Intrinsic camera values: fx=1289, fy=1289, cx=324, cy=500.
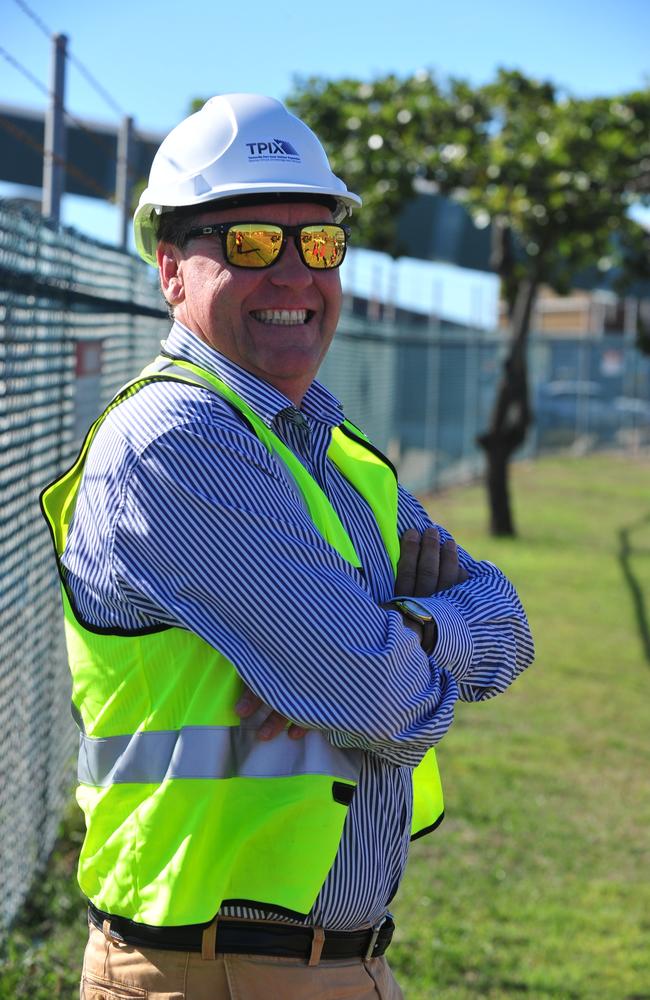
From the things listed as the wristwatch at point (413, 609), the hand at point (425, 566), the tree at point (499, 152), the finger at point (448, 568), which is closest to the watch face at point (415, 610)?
the wristwatch at point (413, 609)

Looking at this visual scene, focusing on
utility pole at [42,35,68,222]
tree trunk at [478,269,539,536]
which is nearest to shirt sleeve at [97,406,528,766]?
utility pole at [42,35,68,222]

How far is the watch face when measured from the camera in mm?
2262

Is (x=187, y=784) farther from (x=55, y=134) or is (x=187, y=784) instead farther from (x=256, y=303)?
(x=55, y=134)

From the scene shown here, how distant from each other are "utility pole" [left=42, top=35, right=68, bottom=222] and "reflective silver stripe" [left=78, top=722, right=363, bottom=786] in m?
3.19

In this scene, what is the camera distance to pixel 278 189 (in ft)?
7.40

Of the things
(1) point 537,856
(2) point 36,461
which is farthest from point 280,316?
(1) point 537,856

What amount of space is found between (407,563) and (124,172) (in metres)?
3.79

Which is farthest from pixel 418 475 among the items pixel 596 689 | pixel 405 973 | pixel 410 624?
pixel 410 624

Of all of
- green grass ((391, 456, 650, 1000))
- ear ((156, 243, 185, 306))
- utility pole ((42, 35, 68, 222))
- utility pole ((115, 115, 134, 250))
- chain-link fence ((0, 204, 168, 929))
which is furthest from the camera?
utility pole ((115, 115, 134, 250))

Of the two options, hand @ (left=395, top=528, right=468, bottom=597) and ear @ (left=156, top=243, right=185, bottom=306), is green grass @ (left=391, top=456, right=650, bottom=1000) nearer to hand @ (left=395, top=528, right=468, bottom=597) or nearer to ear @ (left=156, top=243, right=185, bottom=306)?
hand @ (left=395, top=528, right=468, bottom=597)

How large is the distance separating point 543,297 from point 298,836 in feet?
141

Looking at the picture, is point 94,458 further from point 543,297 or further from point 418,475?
point 543,297

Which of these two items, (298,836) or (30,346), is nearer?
(298,836)

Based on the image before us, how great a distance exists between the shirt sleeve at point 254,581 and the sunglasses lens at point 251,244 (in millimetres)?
377
